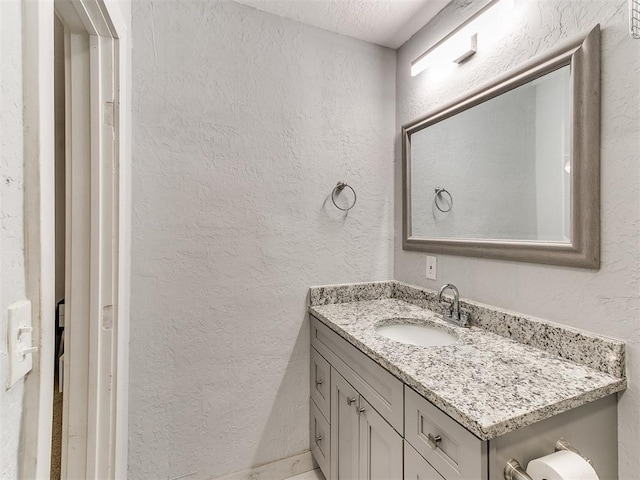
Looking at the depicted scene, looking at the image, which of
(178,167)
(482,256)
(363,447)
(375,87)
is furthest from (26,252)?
(375,87)

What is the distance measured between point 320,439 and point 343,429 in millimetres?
307

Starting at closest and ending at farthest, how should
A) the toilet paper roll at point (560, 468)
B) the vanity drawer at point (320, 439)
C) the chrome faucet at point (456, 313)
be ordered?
1. the toilet paper roll at point (560, 468)
2. the chrome faucet at point (456, 313)
3. the vanity drawer at point (320, 439)

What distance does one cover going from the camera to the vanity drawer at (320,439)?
1.44 m

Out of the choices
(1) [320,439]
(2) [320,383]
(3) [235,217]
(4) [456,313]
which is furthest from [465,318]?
(3) [235,217]

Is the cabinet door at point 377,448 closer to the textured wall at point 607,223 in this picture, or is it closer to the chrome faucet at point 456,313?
the chrome faucet at point 456,313

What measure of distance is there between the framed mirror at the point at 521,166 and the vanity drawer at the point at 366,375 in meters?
0.65

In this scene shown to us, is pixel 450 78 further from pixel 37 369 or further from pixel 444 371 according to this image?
pixel 37 369

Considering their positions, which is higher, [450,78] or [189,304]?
[450,78]

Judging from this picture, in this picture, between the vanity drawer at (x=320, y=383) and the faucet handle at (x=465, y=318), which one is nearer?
the faucet handle at (x=465, y=318)

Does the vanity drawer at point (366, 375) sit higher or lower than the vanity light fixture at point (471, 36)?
lower

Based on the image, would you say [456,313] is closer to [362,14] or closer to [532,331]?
[532,331]

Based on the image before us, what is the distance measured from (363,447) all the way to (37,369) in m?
1.07

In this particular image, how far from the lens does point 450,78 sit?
144 centimetres

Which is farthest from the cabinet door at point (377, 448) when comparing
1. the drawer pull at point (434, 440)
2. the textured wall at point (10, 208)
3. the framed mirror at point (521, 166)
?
the textured wall at point (10, 208)
